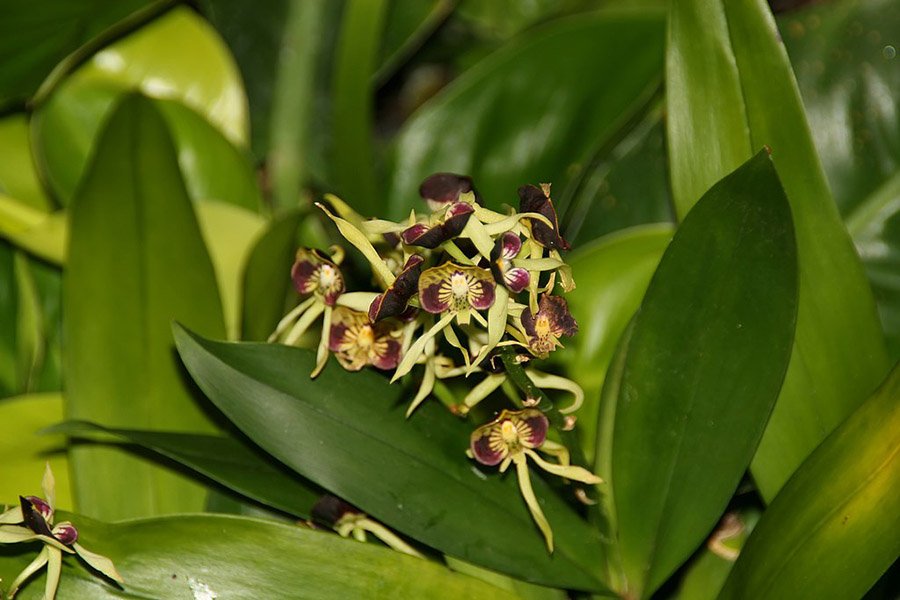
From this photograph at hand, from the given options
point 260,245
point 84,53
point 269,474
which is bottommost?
point 269,474

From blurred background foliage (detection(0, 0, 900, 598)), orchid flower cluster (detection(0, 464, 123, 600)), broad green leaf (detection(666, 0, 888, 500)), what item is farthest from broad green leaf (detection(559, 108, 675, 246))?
orchid flower cluster (detection(0, 464, 123, 600))

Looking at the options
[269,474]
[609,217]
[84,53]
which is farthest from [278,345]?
[84,53]

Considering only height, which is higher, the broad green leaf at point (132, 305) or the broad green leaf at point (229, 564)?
the broad green leaf at point (132, 305)

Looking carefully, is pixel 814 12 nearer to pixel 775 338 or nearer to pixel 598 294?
pixel 598 294

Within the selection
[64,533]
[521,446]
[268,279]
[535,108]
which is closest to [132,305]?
[268,279]

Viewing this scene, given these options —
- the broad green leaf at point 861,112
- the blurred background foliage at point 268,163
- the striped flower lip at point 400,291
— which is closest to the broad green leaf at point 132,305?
the blurred background foliage at point 268,163

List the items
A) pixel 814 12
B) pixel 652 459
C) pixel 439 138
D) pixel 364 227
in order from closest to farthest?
pixel 364 227, pixel 652 459, pixel 814 12, pixel 439 138

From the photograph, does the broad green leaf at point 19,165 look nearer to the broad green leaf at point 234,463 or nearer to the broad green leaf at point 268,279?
the broad green leaf at point 268,279
